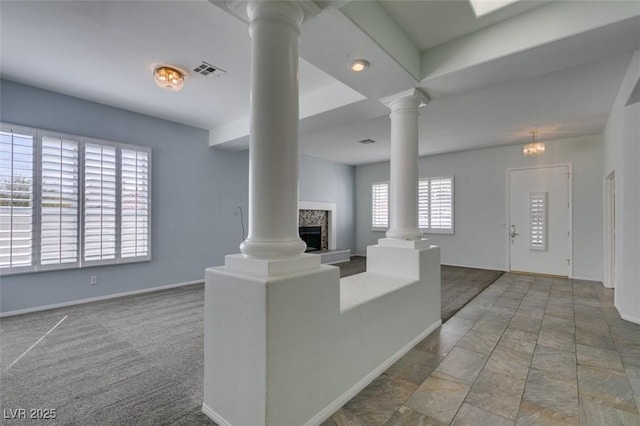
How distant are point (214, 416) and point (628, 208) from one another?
14.3 ft

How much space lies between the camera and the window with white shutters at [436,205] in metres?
A: 6.77

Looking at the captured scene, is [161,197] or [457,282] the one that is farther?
[457,282]

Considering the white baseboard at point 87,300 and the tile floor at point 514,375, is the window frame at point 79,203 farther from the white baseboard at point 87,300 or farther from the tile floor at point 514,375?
the tile floor at point 514,375

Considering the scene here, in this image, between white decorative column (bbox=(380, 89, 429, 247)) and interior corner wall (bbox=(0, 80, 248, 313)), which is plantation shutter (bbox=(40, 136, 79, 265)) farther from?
white decorative column (bbox=(380, 89, 429, 247))

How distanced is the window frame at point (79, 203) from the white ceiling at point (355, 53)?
564mm

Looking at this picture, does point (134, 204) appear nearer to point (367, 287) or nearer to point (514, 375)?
point (367, 287)

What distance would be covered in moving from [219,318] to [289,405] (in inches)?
23.0

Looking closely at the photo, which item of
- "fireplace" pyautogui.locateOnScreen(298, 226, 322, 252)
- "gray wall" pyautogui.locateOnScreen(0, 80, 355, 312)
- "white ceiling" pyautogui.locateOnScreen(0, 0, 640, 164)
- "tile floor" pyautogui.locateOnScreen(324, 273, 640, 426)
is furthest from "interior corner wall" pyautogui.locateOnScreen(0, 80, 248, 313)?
"tile floor" pyautogui.locateOnScreen(324, 273, 640, 426)

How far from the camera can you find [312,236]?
732 centimetres

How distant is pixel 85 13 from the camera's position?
2.25m

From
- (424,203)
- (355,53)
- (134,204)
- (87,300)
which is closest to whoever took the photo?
(355,53)

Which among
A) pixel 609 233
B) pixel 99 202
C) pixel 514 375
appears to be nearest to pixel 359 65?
pixel 514 375

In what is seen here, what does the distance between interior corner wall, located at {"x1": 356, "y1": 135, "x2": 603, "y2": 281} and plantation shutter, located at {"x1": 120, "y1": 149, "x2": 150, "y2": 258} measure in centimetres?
563

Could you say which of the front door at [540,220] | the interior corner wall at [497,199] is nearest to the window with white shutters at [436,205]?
the interior corner wall at [497,199]
